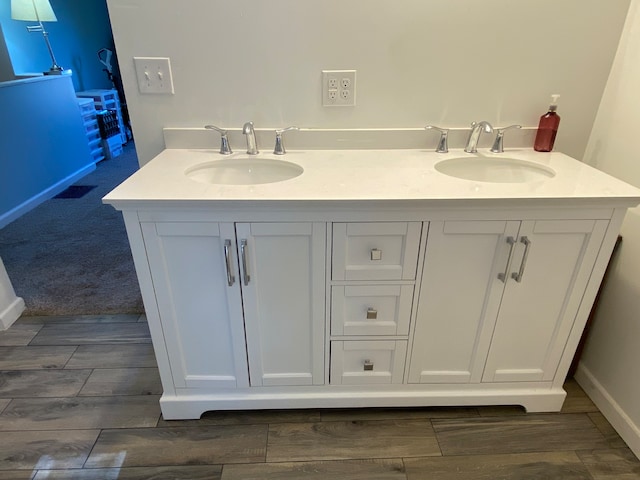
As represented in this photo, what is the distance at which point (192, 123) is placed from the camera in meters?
1.48

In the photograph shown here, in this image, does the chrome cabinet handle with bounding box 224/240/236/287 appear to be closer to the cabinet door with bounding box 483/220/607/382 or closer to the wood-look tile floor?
the wood-look tile floor

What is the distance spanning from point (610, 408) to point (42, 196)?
3.90 meters

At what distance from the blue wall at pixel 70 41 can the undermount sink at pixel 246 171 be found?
3.75 metres

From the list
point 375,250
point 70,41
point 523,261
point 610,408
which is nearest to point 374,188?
point 375,250

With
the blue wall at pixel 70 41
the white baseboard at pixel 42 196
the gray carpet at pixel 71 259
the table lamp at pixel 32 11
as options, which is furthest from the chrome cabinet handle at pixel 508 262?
the blue wall at pixel 70 41

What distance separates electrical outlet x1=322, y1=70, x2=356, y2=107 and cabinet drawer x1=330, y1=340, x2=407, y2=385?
846mm

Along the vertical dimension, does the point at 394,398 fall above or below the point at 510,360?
below

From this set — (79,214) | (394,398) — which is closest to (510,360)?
(394,398)

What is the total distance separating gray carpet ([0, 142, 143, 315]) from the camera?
2039mm

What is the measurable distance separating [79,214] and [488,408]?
3.03 m

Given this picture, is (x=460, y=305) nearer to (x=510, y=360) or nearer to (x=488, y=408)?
(x=510, y=360)

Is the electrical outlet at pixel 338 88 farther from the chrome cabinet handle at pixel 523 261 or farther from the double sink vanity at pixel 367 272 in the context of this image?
the chrome cabinet handle at pixel 523 261

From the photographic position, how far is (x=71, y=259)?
7.97 feet

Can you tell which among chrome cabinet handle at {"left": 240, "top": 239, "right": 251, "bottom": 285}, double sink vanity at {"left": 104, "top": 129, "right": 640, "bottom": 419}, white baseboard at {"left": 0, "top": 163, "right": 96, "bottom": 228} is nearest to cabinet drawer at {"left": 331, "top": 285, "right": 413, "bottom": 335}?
double sink vanity at {"left": 104, "top": 129, "right": 640, "bottom": 419}
